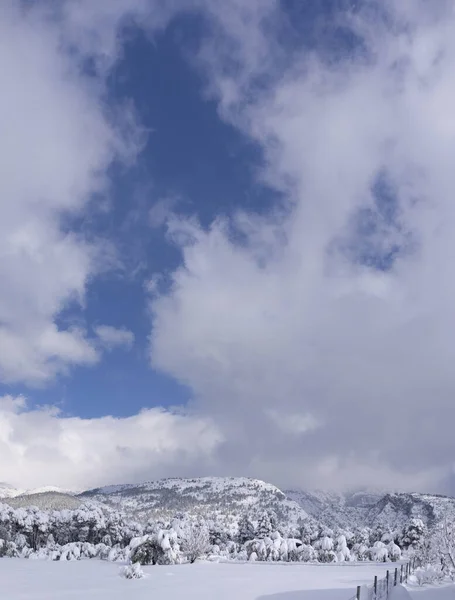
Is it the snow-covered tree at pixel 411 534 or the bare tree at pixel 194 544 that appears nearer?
the bare tree at pixel 194 544

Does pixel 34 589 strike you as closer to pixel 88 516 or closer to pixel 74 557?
pixel 74 557

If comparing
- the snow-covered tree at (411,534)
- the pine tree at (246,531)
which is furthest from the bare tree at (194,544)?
the snow-covered tree at (411,534)

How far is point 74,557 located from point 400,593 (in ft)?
A: 219

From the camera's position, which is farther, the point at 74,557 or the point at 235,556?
the point at 235,556

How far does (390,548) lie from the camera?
9838 centimetres

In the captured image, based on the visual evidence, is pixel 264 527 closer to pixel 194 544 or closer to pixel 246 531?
pixel 246 531

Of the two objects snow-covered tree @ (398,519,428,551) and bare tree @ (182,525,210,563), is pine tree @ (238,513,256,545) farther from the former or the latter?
snow-covered tree @ (398,519,428,551)

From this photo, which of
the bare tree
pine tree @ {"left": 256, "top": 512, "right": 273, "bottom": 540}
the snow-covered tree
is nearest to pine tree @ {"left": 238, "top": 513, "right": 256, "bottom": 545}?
pine tree @ {"left": 256, "top": 512, "right": 273, "bottom": 540}

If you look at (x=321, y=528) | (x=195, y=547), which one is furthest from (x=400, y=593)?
(x=321, y=528)

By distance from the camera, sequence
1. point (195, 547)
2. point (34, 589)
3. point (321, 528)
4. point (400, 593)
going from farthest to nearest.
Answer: point (321, 528) → point (195, 547) → point (34, 589) → point (400, 593)

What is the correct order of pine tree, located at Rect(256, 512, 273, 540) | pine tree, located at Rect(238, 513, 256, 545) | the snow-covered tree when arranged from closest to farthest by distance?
the snow-covered tree < pine tree, located at Rect(256, 512, 273, 540) < pine tree, located at Rect(238, 513, 256, 545)

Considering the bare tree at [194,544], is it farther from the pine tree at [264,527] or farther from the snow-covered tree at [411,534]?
the snow-covered tree at [411,534]

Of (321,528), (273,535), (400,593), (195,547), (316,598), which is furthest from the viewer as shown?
(321,528)

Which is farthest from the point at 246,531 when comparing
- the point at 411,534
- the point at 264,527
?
the point at 411,534
